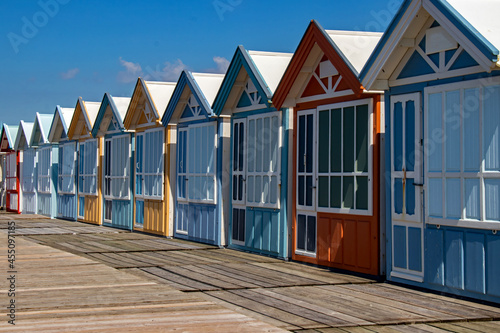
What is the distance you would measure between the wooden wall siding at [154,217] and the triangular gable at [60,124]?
259 inches

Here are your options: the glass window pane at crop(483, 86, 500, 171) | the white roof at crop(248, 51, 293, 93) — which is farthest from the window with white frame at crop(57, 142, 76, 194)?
the glass window pane at crop(483, 86, 500, 171)

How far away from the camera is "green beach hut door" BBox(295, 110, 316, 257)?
37.4 ft

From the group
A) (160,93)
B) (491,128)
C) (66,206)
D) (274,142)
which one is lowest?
(66,206)

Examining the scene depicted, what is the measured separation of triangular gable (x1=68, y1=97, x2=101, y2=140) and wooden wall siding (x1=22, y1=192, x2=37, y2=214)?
4.72m

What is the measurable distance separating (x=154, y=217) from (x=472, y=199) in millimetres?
10706

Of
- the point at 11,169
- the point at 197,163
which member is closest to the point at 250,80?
the point at 197,163

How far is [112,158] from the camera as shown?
20.4 metres

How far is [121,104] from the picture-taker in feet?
66.4

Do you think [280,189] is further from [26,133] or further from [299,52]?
[26,133]

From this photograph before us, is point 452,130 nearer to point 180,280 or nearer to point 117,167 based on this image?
point 180,280

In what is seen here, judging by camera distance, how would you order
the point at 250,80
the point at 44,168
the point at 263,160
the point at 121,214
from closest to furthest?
the point at 263,160 < the point at 250,80 < the point at 121,214 < the point at 44,168

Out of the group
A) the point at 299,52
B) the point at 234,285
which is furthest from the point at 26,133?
the point at 234,285

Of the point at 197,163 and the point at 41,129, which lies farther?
the point at 41,129

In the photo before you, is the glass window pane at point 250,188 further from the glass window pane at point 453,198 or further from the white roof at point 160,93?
the glass window pane at point 453,198
